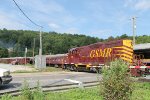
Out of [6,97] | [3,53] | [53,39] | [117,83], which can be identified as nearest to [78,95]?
[6,97]

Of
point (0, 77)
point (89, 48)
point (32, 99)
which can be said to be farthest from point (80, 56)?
point (32, 99)

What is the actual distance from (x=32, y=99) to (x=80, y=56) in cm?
3083

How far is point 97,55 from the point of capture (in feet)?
118

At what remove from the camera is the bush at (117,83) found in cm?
862

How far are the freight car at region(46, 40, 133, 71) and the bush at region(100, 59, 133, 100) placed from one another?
17.9 metres

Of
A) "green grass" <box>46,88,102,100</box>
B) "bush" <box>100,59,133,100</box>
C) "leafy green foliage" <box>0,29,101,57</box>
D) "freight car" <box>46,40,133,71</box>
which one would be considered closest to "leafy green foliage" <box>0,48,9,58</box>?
"leafy green foliage" <box>0,29,101,57</box>

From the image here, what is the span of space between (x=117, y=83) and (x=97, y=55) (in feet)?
90.0

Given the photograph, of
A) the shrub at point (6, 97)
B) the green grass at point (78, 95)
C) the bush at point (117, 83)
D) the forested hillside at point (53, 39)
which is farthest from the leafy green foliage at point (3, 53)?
the bush at point (117, 83)

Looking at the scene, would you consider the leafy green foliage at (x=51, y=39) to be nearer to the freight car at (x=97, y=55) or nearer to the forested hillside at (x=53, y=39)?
the forested hillside at (x=53, y=39)

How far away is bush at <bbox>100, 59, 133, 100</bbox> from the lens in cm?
862

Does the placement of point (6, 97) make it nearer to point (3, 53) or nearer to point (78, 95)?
point (78, 95)

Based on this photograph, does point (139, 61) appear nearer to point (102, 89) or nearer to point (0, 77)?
point (0, 77)

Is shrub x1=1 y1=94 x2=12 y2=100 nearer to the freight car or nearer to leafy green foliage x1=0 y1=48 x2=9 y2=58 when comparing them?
the freight car

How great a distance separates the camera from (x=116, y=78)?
340 inches
